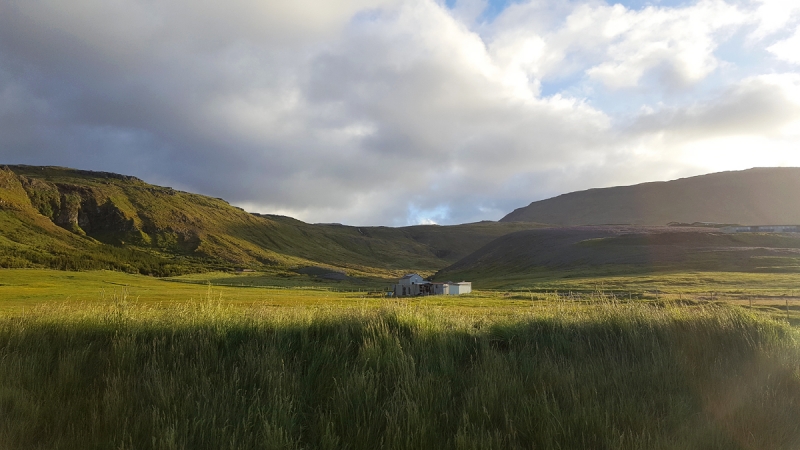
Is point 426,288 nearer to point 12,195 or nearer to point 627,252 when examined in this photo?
point 627,252

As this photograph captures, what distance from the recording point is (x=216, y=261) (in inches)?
7042

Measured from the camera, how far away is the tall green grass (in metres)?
4.39

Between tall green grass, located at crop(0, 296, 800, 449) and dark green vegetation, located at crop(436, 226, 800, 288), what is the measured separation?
6844cm

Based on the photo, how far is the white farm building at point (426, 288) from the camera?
71.9 m

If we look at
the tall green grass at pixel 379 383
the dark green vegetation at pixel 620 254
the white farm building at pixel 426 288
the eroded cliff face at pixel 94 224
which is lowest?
the white farm building at pixel 426 288

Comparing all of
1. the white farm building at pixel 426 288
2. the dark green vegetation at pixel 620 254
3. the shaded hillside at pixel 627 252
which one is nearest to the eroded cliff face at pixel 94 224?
the dark green vegetation at pixel 620 254

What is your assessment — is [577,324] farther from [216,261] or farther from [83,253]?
[216,261]

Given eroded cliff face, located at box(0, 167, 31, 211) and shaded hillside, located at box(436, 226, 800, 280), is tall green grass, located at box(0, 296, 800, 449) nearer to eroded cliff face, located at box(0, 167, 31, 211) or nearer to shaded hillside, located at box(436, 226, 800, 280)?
shaded hillside, located at box(436, 226, 800, 280)

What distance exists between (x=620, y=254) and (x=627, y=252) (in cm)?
162

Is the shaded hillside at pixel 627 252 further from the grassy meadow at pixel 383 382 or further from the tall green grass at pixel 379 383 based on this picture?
the tall green grass at pixel 379 383

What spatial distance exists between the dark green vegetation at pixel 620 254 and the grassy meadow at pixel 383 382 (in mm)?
68184

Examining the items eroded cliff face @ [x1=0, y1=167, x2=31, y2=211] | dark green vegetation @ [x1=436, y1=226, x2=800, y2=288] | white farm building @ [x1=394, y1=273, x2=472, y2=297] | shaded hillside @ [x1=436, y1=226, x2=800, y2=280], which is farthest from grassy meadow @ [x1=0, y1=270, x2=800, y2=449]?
eroded cliff face @ [x1=0, y1=167, x2=31, y2=211]

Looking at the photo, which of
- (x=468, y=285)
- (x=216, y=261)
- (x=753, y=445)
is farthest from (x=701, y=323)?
(x=216, y=261)

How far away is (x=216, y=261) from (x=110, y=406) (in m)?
188
